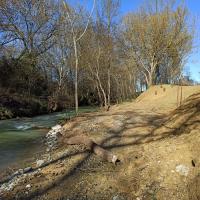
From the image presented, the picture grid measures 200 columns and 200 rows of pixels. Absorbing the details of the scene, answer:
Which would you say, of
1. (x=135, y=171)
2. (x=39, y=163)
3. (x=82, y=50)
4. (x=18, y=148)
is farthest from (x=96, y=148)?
(x=82, y=50)

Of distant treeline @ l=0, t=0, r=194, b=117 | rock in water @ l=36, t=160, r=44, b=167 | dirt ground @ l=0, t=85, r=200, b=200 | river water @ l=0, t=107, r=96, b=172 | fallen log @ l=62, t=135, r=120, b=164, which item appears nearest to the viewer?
dirt ground @ l=0, t=85, r=200, b=200

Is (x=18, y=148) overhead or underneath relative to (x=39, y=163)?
underneath

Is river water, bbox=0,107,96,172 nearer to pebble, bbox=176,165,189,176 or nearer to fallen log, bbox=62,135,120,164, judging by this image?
fallen log, bbox=62,135,120,164

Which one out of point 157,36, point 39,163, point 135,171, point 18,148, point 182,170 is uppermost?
point 157,36

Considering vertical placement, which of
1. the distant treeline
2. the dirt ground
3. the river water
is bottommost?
the river water

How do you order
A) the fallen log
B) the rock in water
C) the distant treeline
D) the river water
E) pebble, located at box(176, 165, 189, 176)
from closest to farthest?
pebble, located at box(176, 165, 189, 176), the fallen log, the rock in water, the river water, the distant treeline

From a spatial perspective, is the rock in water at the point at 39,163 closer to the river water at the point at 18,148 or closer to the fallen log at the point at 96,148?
the river water at the point at 18,148

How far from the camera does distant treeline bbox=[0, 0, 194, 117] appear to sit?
35688mm

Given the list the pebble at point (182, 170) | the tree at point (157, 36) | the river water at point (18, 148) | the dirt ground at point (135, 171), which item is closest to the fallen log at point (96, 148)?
the dirt ground at point (135, 171)

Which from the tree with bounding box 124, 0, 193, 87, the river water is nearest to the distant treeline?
the tree with bounding box 124, 0, 193, 87

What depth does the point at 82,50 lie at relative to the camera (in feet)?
121

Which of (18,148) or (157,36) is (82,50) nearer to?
(157,36)

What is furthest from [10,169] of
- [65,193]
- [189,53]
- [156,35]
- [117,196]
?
[189,53]

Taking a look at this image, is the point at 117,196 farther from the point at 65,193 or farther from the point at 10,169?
the point at 10,169
